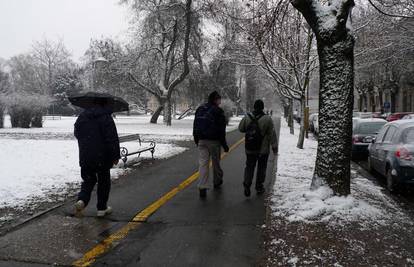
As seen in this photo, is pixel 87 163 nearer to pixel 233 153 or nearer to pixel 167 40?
pixel 233 153

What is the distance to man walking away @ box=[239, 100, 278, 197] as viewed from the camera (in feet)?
23.9

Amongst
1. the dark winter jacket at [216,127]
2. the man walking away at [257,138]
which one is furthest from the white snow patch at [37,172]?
the man walking away at [257,138]

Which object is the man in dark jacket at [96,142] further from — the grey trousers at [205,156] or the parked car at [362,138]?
the parked car at [362,138]

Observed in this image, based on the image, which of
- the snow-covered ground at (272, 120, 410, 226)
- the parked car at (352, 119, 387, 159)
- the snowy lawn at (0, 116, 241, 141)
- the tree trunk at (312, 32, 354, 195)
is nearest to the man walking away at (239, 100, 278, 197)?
the snow-covered ground at (272, 120, 410, 226)

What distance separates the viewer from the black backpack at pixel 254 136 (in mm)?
7258

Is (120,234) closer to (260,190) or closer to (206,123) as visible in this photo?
(206,123)

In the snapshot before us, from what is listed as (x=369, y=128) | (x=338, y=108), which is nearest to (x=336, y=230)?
(x=338, y=108)

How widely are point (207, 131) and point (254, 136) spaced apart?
0.88 metres

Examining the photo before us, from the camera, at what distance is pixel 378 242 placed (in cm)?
464

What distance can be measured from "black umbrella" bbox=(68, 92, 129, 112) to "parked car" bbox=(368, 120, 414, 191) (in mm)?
5434

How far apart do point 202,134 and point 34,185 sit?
12.5 feet

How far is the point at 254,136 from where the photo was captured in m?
7.25

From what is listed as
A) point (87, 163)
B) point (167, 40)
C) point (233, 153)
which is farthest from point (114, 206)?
point (167, 40)

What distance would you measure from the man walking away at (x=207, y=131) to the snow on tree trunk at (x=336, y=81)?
1.94 meters
